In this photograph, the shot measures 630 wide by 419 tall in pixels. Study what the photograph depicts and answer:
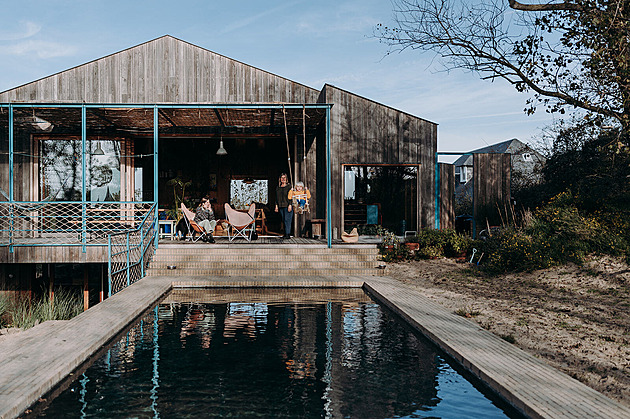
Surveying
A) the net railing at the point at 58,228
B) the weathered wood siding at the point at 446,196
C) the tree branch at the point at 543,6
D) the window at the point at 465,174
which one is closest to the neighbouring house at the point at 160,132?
the net railing at the point at 58,228

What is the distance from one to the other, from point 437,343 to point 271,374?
1.77 m

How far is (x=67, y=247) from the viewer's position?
10391mm

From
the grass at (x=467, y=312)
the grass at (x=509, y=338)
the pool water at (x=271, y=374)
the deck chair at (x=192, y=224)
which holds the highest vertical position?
the deck chair at (x=192, y=224)

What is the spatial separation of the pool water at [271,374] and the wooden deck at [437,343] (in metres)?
0.14

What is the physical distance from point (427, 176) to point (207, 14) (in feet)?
21.6

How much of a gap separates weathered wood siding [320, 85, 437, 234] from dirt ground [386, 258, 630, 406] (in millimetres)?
2901

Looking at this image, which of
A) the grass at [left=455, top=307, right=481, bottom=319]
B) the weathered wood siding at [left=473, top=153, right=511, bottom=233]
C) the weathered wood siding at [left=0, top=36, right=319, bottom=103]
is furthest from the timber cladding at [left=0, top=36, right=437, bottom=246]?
the grass at [left=455, top=307, right=481, bottom=319]

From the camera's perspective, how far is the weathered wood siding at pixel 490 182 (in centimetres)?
1312

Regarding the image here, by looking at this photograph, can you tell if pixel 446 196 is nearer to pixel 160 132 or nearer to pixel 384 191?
pixel 384 191

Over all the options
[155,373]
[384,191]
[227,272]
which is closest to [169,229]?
[227,272]

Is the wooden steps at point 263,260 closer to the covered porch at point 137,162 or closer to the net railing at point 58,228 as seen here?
the covered porch at point 137,162

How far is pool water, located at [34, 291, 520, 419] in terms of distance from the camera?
346 centimetres

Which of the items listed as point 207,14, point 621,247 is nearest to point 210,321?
point 207,14

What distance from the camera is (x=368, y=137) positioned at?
13.4 m
